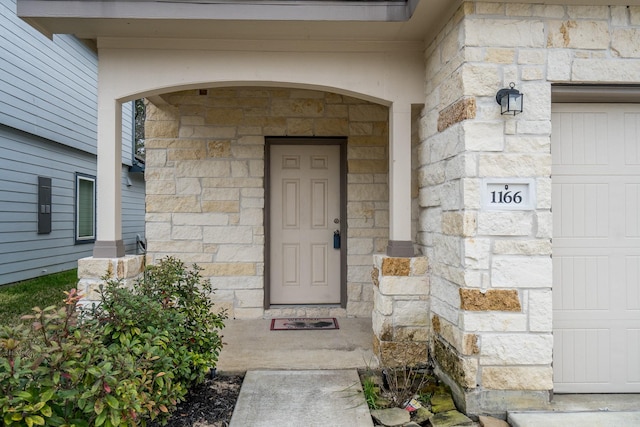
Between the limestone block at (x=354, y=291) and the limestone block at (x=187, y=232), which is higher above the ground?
the limestone block at (x=187, y=232)

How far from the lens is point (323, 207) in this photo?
4680 mm

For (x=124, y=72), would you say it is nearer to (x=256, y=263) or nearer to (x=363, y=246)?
(x=256, y=263)

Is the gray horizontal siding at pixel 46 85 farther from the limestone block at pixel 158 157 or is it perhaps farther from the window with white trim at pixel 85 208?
the limestone block at pixel 158 157

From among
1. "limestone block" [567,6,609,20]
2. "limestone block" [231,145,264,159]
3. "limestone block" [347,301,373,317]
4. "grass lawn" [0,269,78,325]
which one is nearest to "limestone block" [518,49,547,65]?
"limestone block" [567,6,609,20]

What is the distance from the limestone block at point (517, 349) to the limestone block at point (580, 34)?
5.92 ft

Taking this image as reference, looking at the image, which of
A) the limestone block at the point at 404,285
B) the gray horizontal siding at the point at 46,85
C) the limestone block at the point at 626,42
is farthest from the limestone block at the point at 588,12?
the gray horizontal siding at the point at 46,85

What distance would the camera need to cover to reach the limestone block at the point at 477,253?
2613 millimetres

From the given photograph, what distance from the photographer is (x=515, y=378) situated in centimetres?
260

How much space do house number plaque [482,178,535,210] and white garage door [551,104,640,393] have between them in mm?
294

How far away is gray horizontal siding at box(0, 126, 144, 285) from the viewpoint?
634cm

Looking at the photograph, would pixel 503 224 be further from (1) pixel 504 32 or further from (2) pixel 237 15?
(2) pixel 237 15

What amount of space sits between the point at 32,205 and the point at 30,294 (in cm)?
170

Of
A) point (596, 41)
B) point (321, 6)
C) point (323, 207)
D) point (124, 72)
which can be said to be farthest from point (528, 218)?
point (124, 72)

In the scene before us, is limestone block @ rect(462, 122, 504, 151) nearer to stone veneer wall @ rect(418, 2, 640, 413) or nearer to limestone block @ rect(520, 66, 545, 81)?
stone veneer wall @ rect(418, 2, 640, 413)
